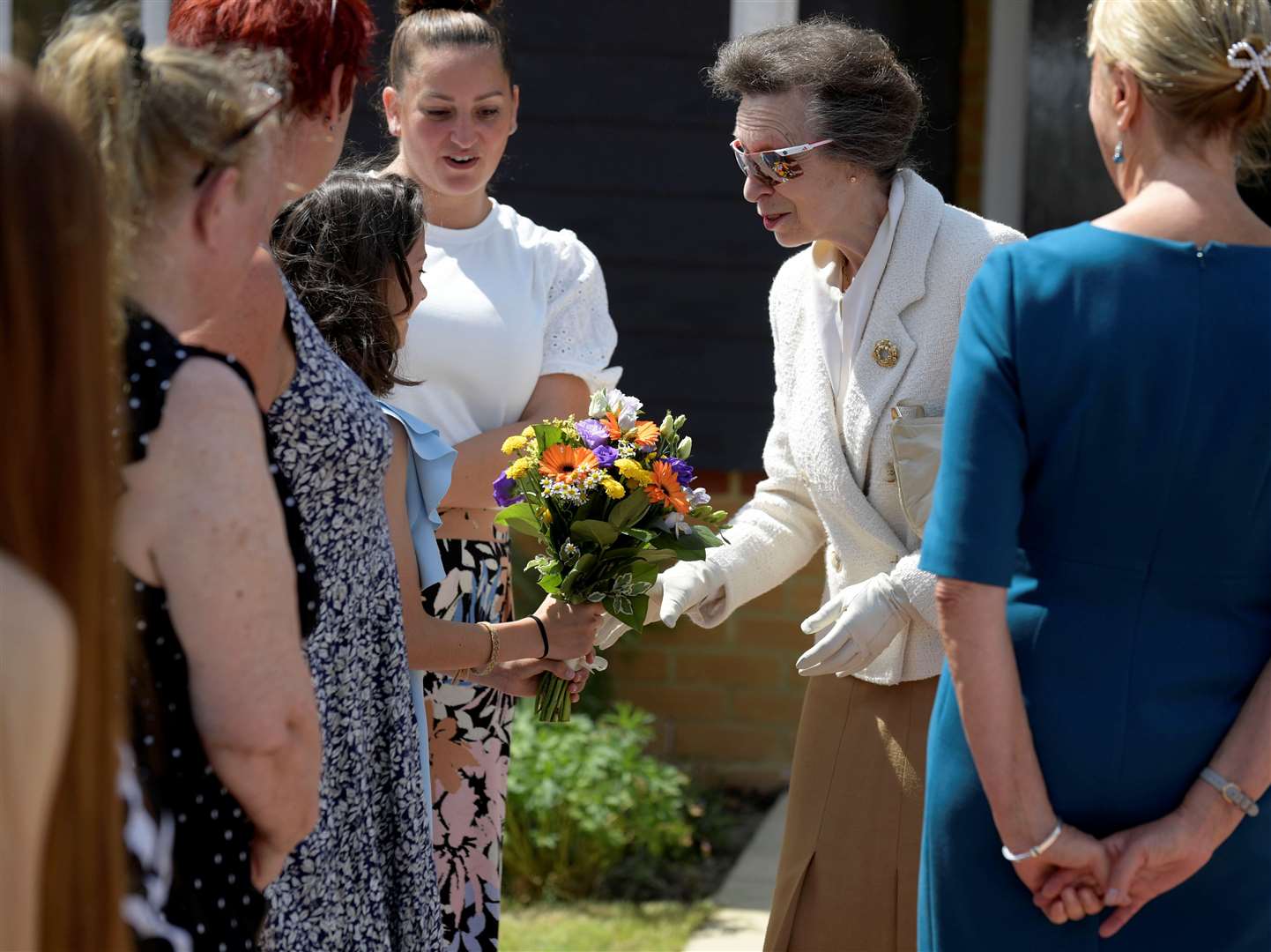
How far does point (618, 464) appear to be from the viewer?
2.80 m

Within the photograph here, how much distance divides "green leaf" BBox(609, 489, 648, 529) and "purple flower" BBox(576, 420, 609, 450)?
118 mm

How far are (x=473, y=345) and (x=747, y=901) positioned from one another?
2224 millimetres

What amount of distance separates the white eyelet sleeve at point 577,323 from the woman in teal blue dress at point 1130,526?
5.24 ft

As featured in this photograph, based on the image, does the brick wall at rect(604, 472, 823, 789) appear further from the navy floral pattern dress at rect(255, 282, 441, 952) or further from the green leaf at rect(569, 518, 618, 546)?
the navy floral pattern dress at rect(255, 282, 441, 952)

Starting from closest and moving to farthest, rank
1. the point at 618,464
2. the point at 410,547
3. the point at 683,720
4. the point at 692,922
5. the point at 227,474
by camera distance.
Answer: the point at 227,474 < the point at 410,547 < the point at 618,464 < the point at 692,922 < the point at 683,720

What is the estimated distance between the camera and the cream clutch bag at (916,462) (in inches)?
109

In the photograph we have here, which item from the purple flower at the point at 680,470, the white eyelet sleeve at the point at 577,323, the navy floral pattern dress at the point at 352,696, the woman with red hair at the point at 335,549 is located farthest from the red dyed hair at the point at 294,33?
the white eyelet sleeve at the point at 577,323

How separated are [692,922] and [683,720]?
128 centimetres

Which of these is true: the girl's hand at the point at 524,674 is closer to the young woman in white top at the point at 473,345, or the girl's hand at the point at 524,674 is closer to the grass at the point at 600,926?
the young woman in white top at the point at 473,345

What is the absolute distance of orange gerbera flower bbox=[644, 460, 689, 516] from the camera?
2814 mm

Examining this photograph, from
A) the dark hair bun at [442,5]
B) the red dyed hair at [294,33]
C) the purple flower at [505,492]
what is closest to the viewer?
the red dyed hair at [294,33]

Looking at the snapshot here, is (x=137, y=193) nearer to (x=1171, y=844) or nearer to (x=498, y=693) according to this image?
(x=1171, y=844)

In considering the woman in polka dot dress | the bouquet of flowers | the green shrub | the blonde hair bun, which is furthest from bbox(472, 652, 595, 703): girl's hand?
the green shrub

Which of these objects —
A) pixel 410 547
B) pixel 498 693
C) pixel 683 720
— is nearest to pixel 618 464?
pixel 410 547
